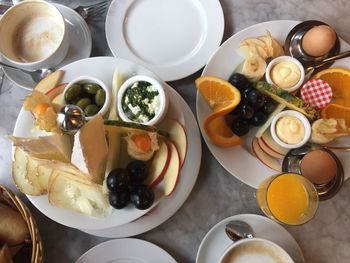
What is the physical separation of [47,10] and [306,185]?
2.49 feet

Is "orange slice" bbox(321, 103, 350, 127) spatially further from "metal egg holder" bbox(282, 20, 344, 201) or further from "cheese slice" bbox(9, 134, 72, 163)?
"cheese slice" bbox(9, 134, 72, 163)

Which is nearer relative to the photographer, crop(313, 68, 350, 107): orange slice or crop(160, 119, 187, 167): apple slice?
crop(160, 119, 187, 167): apple slice

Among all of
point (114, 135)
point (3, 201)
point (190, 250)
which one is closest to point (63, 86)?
point (114, 135)

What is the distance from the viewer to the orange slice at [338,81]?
109 cm

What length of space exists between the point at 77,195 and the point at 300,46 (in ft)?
2.15

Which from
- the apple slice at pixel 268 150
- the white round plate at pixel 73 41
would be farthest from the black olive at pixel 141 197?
the white round plate at pixel 73 41

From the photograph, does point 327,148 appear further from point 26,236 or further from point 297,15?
point 26,236

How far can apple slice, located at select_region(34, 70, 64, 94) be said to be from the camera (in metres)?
1.01

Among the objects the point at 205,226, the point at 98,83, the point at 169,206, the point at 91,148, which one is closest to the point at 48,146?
the point at 91,148

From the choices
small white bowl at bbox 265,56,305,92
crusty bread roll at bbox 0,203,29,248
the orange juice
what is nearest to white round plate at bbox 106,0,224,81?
small white bowl at bbox 265,56,305,92

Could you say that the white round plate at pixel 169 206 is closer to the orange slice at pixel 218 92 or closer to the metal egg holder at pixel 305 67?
the orange slice at pixel 218 92

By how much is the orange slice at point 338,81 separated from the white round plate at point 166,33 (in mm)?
284

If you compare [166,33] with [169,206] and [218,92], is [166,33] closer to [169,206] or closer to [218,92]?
[218,92]

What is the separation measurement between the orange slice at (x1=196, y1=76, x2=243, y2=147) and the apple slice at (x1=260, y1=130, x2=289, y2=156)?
0.22 feet
